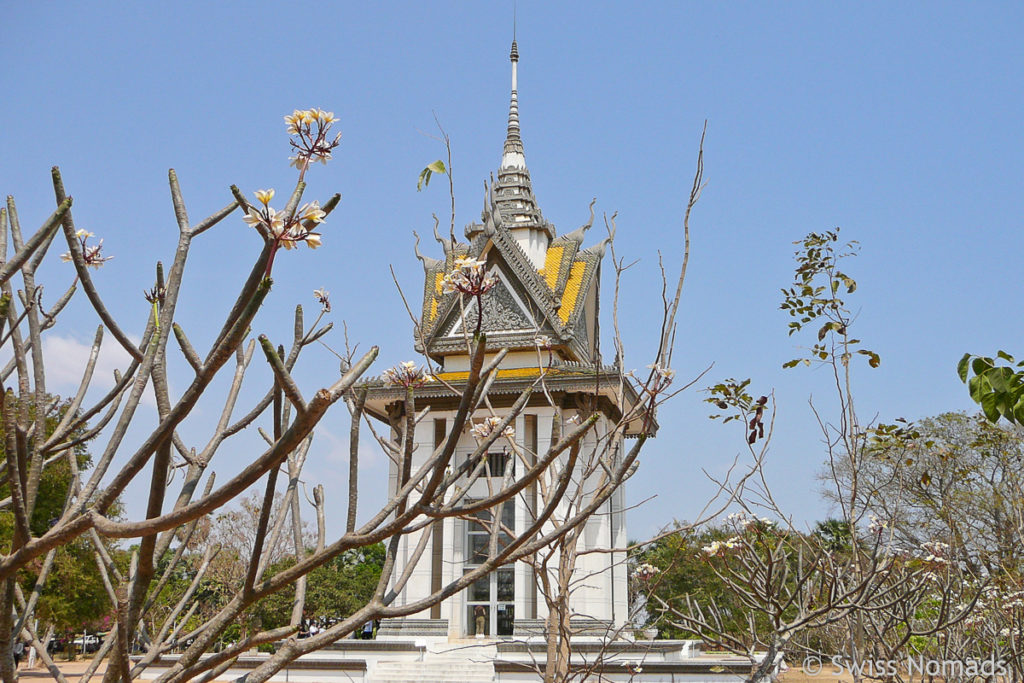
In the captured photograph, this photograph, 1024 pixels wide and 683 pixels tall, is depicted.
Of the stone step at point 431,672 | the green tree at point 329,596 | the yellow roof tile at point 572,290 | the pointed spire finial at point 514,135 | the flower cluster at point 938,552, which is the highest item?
the pointed spire finial at point 514,135

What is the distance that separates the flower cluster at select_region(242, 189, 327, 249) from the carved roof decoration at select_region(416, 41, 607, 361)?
15.8m

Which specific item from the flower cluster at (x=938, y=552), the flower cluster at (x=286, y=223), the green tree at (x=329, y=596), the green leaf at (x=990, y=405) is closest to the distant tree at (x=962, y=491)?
the flower cluster at (x=938, y=552)

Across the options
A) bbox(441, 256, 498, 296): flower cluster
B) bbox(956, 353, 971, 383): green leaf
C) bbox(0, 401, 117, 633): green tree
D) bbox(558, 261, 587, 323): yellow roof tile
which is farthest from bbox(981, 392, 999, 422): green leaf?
bbox(0, 401, 117, 633): green tree

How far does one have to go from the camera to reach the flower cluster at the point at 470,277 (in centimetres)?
253

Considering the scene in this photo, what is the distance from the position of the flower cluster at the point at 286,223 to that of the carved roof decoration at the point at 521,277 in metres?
15.8

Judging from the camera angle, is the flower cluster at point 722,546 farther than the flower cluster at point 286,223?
Yes

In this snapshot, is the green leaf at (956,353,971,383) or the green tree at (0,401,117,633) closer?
the green leaf at (956,353,971,383)

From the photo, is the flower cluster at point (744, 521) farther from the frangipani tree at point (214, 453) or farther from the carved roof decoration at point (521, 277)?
the carved roof decoration at point (521, 277)

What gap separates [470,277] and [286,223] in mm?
1062

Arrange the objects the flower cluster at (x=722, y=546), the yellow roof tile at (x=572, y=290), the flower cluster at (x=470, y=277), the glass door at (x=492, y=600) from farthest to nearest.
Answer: the yellow roof tile at (x=572, y=290) → the glass door at (x=492, y=600) → the flower cluster at (x=722, y=546) → the flower cluster at (x=470, y=277)

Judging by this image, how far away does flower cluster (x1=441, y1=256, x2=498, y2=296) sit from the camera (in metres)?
2.53

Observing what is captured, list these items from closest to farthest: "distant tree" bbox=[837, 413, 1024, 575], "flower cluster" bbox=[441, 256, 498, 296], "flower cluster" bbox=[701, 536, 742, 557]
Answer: "flower cluster" bbox=[441, 256, 498, 296] < "flower cluster" bbox=[701, 536, 742, 557] < "distant tree" bbox=[837, 413, 1024, 575]

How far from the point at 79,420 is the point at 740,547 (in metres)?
3.79

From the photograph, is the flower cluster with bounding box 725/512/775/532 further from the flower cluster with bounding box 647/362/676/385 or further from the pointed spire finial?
the pointed spire finial
